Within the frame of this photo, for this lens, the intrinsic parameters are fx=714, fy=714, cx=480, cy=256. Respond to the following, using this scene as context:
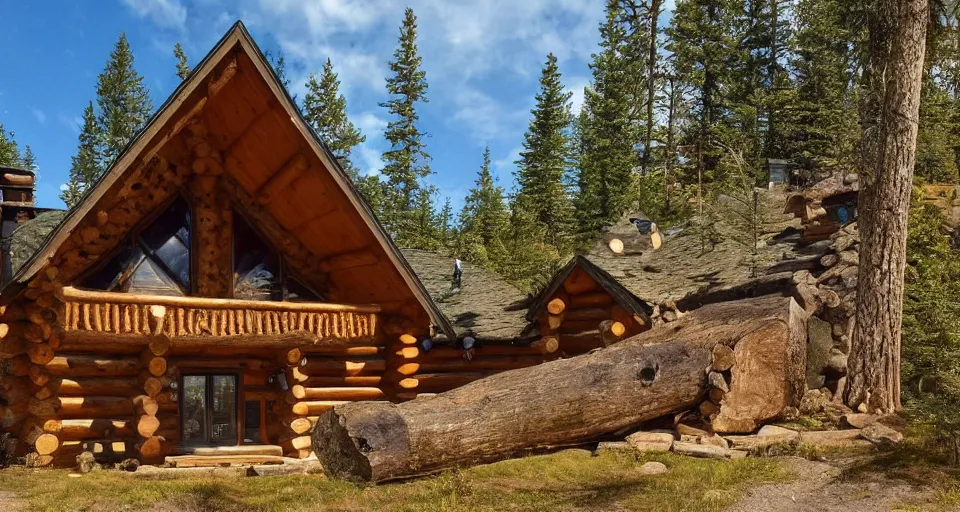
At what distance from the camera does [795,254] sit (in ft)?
55.4

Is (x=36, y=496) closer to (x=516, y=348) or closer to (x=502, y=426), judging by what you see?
(x=502, y=426)

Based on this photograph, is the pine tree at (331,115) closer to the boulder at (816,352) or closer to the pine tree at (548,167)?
the pine tree at (548,167)

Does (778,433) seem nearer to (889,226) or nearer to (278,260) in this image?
(889,226)

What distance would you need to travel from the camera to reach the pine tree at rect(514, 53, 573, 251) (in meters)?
40.0

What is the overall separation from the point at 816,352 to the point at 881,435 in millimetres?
3484

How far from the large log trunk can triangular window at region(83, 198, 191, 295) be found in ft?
15.1

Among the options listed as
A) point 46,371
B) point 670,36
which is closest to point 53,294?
point 46,371

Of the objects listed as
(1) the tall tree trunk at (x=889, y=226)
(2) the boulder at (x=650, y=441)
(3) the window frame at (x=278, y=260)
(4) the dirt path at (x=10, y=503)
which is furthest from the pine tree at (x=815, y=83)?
(4) the dirt path at (x=10, y=503)

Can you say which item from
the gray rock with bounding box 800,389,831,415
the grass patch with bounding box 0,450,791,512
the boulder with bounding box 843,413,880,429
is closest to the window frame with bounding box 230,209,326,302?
the grass patch with bounding box 0,450,791,512

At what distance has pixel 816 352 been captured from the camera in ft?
44.5

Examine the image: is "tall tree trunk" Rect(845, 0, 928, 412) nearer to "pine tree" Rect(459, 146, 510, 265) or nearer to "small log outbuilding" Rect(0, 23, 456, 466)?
"small log outbuilding" Rect(0, 23, 456, 466)

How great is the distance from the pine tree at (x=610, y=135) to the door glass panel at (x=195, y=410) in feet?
85.7

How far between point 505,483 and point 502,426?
3.44 feet

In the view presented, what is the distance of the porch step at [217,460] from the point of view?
448 inches
